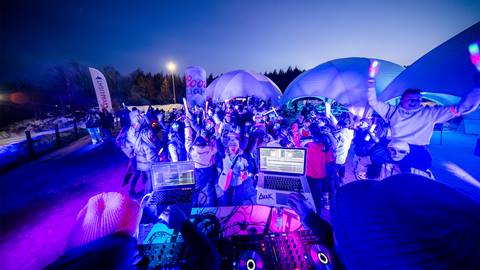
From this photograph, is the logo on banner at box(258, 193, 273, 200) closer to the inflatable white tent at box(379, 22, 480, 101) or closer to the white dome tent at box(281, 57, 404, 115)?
the inflatable white tent at box(379, 22, 480, 101)

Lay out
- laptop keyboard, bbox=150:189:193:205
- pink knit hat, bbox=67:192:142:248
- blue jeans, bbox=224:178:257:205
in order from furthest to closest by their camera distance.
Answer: blue jeans, bbox=224:178:257:205 < laptop keyboard, bbox=150:189:193:205 < pink knit hat, bbox=67:192:142:248

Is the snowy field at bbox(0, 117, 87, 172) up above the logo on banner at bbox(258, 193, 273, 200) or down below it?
below

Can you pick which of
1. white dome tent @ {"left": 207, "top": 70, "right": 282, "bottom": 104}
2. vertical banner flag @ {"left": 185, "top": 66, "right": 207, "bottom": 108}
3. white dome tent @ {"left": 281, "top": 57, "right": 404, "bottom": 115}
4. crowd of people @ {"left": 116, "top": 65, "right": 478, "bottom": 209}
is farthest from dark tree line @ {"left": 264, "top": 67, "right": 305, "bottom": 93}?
crowd of people @ {"left": 116, "top": 65, "right": 478, "bottom": 209}

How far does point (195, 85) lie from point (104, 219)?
12.8 meters

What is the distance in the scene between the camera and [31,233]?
12.3 feet

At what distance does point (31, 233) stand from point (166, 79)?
143 feet

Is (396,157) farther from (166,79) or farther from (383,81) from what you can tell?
(166,79)

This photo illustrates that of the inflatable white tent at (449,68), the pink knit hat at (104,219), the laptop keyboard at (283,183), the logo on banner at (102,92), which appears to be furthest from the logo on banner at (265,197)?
the logo on banner at (102,92)

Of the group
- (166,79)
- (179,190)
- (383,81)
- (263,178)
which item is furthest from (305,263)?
(166,79)

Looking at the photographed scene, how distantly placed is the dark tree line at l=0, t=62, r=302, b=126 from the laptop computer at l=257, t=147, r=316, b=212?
18.4 metres

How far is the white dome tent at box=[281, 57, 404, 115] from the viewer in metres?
18.6

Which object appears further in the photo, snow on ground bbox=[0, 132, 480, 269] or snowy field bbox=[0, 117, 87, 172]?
snowy field bbox=[0, 117, 87, 172]

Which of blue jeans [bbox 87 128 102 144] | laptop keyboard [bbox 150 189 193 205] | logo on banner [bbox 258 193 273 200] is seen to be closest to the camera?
logo on banner [bbox 258 193 273 200]

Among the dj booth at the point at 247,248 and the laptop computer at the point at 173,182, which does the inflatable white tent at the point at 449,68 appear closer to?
the dj booth at the point at 247,248
